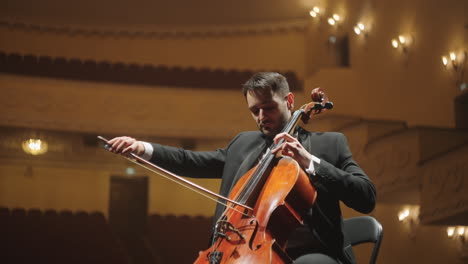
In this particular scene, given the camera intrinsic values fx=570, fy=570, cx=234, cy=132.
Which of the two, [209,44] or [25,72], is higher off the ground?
[209,44]

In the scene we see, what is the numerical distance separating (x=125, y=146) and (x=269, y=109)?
14.8 inches

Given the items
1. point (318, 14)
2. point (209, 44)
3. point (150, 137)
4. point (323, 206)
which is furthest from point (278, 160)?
point (209, 44)

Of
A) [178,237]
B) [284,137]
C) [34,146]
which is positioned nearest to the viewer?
[284,137]

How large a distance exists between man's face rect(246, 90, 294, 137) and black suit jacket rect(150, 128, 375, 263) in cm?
8

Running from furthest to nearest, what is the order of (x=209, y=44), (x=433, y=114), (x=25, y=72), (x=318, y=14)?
(x=209, y=44) → (x=318, y=14) → (x=25, y=72) → (x=433, y=114)

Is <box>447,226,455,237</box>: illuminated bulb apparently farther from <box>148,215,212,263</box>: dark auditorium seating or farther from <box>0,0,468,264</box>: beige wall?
<box>148,215,212,263</box>: dark auditorium seating

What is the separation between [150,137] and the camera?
6613mm

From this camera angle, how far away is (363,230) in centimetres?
147

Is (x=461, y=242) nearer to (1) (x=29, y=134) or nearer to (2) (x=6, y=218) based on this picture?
(2) (x=6, y=218)

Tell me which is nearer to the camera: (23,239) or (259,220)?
(259,220)

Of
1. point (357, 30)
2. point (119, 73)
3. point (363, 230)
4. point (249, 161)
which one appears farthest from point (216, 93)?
point (363, 230)

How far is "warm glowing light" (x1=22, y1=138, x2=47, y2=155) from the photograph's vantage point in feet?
21.6

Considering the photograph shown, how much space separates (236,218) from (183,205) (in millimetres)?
5893

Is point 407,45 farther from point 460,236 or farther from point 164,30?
point 164,30
